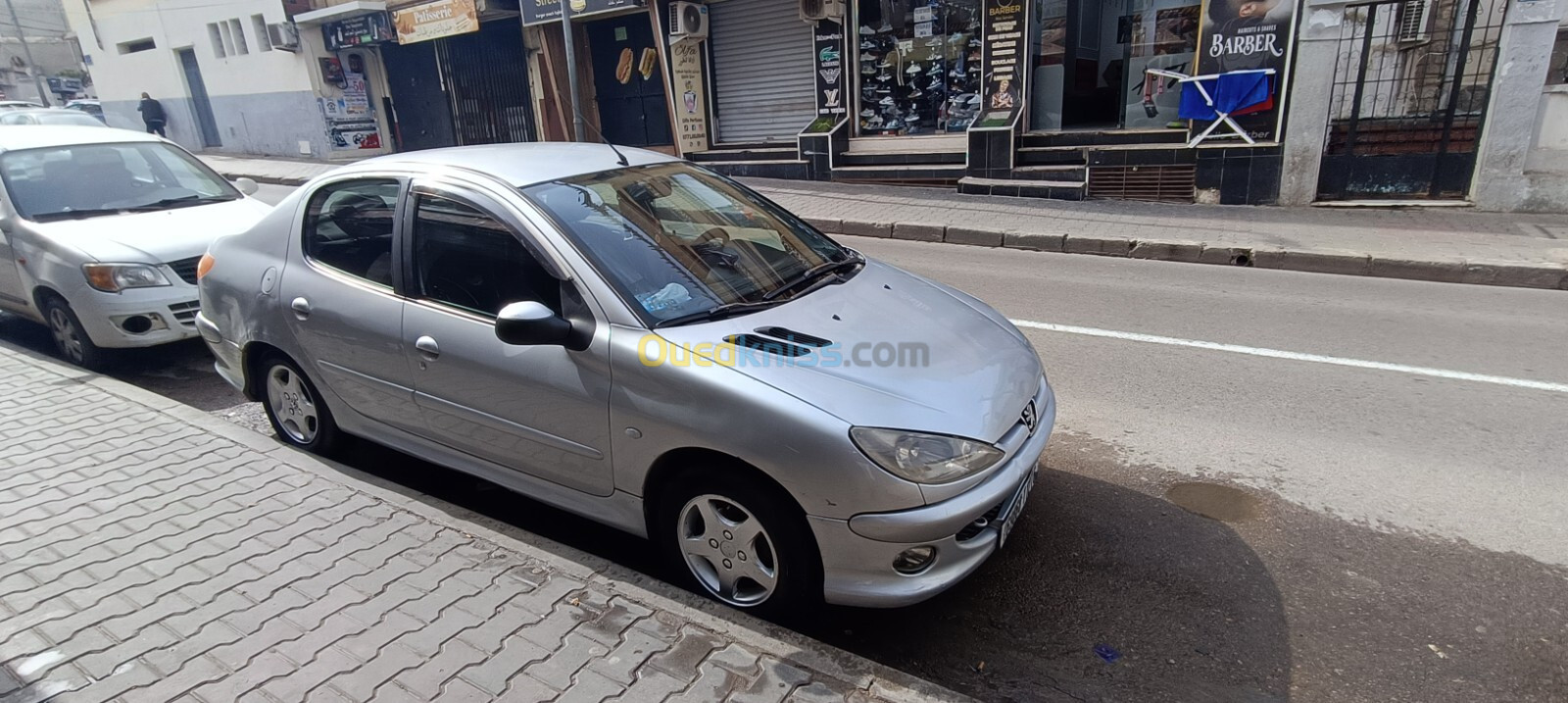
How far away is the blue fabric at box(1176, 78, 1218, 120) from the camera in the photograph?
11492 millimetres

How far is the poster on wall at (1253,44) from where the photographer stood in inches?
429

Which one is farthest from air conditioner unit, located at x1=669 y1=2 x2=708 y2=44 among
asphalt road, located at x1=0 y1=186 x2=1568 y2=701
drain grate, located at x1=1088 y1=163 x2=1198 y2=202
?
asphalt road, located at x1=0 y1=186 x2=1568 y2=701

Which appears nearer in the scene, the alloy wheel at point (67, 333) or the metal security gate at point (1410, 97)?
the alloy wheel at point (67, 333)

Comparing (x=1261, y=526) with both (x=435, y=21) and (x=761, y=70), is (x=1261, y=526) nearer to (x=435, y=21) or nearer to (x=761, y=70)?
(x=761, y=70)

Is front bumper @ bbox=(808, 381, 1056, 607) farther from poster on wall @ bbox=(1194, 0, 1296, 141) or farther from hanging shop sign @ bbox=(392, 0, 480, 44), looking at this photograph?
hanging shop sign @ bbox=(392, 0, 480, 44)

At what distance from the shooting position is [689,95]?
1670 cm

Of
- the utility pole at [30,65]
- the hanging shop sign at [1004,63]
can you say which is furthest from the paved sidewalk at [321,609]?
the utility pole at [30,65]

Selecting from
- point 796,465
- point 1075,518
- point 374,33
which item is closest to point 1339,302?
point 1075,518

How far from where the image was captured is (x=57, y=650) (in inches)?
107

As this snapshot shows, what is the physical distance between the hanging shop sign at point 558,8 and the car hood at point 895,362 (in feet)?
47.5

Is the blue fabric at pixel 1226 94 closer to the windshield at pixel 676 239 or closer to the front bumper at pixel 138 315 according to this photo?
the windshield at pixel 676 239

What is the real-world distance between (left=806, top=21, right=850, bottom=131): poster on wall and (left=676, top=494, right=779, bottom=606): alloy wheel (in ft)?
42.0

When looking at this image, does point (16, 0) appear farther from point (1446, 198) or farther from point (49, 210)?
point (1446, 198)

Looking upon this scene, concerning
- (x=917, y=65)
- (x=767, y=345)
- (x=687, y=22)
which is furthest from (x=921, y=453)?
(x=687, y=22)
